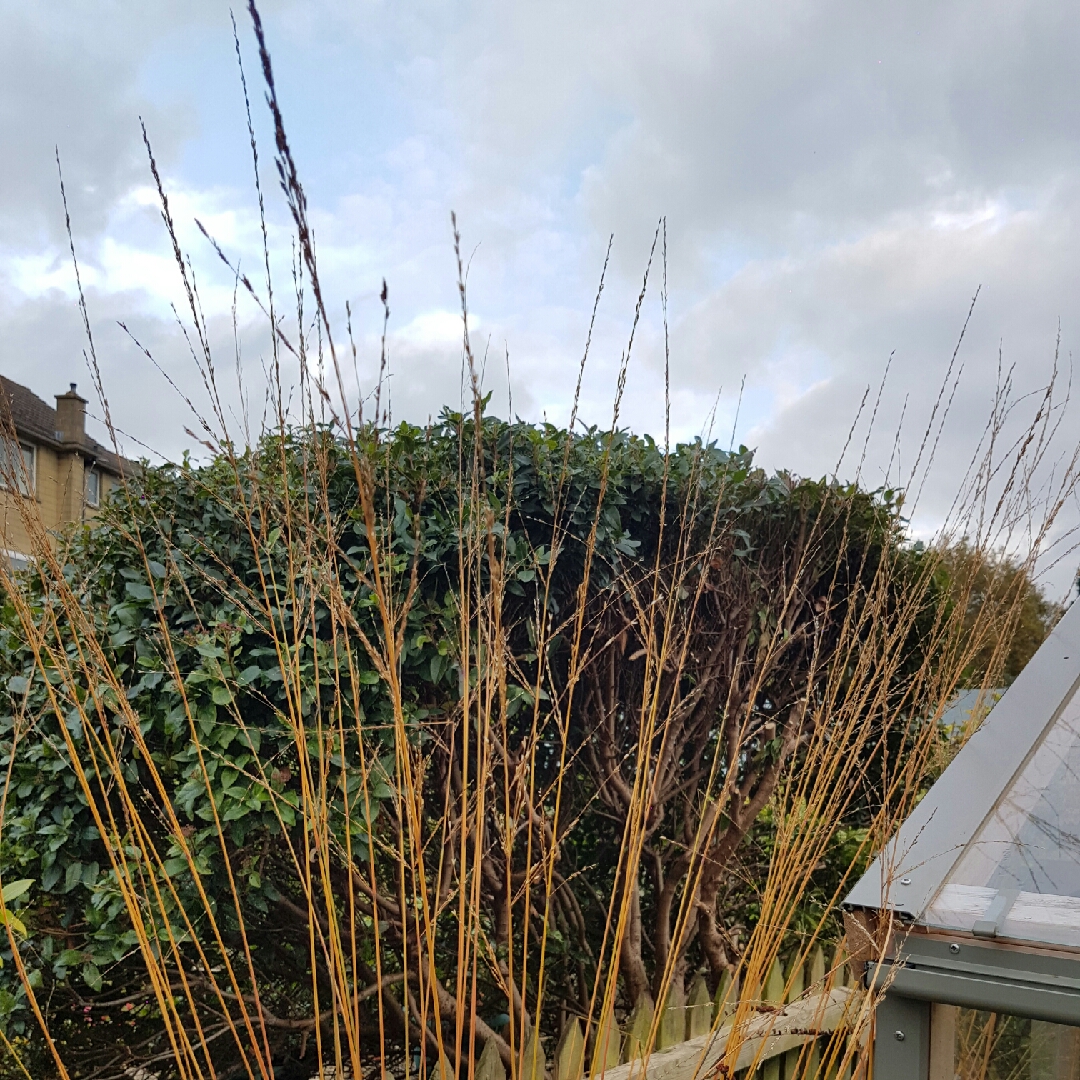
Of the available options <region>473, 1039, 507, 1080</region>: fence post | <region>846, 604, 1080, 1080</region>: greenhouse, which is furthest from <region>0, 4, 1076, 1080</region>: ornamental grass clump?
<region>846, 604, 1080, 1080</region>: greenhouse

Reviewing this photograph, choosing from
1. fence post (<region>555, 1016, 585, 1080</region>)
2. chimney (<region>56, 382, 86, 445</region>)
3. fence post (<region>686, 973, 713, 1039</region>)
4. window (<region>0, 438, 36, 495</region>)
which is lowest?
fence post (<region>686, 973, 713, 1039</region>)

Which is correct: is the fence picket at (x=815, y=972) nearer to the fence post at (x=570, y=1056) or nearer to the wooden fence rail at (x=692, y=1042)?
the wooden fence rail at (x=692, y=1042)

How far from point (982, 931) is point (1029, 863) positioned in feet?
0.39

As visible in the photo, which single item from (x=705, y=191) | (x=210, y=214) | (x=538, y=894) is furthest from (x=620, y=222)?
(x=538, y=894)

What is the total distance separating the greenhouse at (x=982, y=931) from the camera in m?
0.77

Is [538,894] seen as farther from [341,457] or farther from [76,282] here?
[76,282]

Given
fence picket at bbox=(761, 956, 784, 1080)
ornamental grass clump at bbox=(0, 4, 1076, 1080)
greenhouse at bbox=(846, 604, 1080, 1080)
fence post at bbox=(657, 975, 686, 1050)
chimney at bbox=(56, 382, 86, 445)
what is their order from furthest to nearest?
1. chimney at bbox=(56, 382, 86, 445)
2. fence picket at bbox=(761, 956, 784, 1080)
3. fence post at bbox=(657, 975, 686, 1050)
4. ornamental grass clump at bbox=(0, 4, 1076, 1080)
5. greenhouse at bbox=(846, 604, 1080, 1080)

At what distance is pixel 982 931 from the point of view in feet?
2.57

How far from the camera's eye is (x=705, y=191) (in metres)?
1.89

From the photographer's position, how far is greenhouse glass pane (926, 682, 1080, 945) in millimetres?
791

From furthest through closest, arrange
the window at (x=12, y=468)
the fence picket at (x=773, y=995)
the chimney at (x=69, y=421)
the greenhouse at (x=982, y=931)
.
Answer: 1. the chimney at (x=69, y=421)
2. the fence picket at (x=773, y=995)
3. the window at (x=12, y=468)
4. the greenhouse at (x=982, y=931)

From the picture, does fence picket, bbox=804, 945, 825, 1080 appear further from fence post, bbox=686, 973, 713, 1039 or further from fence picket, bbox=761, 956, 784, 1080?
fence post, bbox=686, 973, 713, 1039

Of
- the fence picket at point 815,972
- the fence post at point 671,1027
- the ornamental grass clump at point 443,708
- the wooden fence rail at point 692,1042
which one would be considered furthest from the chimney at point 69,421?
the fence post at point 671,1027

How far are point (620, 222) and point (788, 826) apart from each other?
3.16 feet
